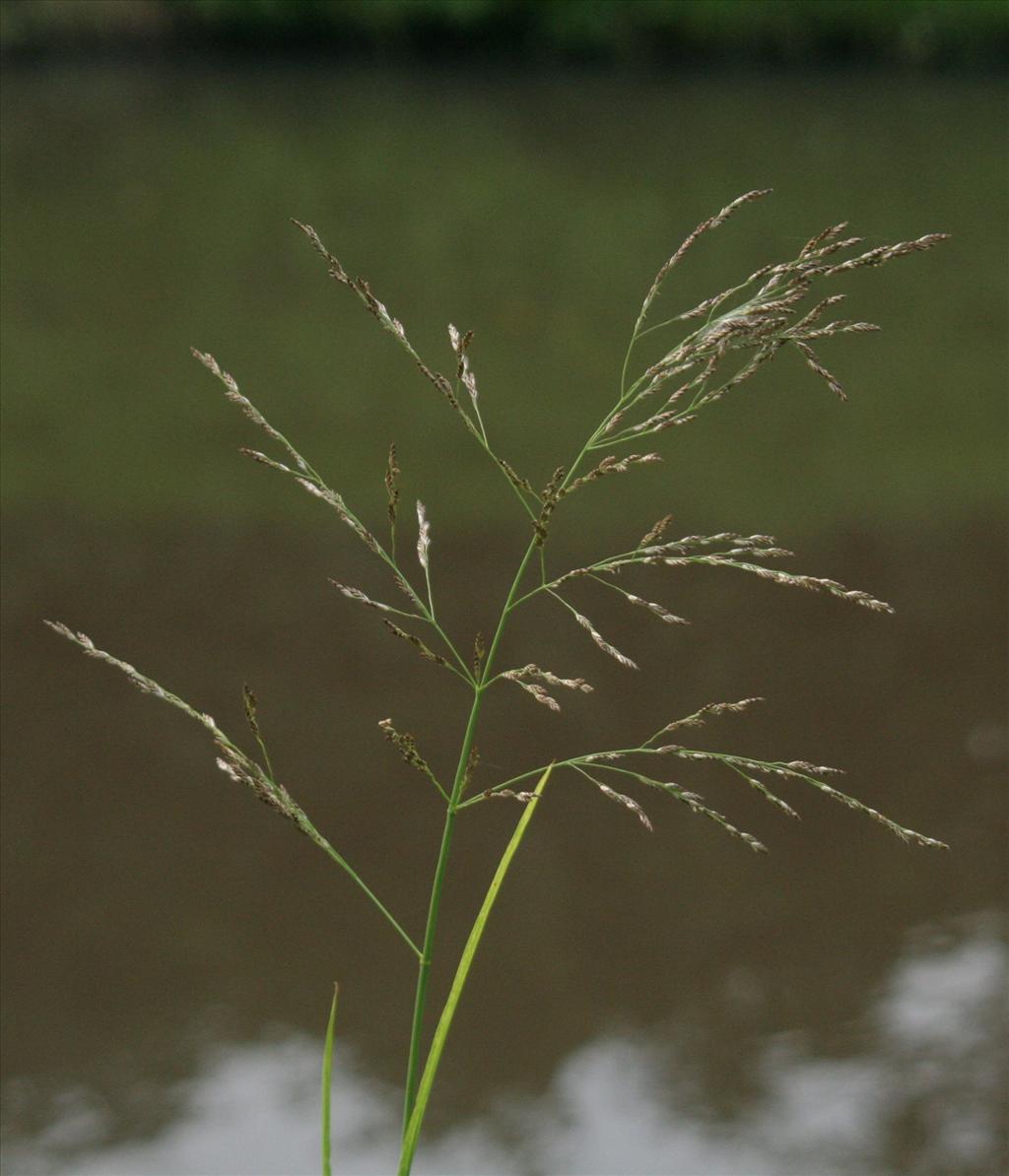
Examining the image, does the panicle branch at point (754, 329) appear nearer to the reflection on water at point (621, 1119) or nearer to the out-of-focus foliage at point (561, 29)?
the reflection on water at point (621, 1119)

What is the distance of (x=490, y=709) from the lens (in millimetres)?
3285

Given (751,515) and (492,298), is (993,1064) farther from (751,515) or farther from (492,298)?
(492,298)

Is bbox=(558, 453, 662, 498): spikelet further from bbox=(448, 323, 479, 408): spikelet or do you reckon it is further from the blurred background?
the blurred background

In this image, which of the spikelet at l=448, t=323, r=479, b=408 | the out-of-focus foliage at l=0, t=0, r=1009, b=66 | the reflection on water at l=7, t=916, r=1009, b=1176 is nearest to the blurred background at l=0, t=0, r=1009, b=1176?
the reflection on water at l=7, t=916, r=1009, b=1176

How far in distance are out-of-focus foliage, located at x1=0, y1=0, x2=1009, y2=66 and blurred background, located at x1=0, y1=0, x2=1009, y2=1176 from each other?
17.6 feet

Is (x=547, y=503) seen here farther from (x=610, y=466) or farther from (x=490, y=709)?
(x=490, y=709)

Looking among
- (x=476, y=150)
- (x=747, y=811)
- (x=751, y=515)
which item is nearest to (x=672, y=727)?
(x=747, y=811)

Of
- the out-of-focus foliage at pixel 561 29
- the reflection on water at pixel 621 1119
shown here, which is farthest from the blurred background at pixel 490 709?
the out-of-focus foliage at pixel 561 29

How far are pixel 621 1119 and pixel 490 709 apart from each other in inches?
49.7

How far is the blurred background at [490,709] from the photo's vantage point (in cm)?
219

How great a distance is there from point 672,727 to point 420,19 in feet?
44.6

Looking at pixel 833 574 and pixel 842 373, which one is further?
pixel 842 373

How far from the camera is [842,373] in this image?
240 inches

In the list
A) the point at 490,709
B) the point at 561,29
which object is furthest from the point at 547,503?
the point at 561,29
